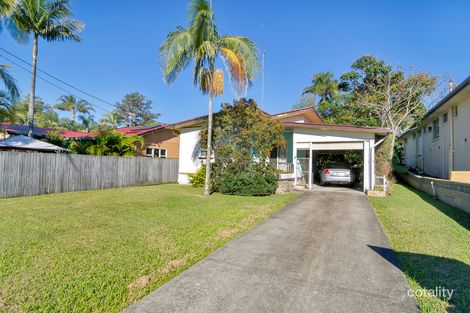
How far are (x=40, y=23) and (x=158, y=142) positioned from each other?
31.3ft

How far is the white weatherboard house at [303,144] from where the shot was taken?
1159 cm

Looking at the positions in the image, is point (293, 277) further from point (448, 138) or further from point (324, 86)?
point (324, 86)

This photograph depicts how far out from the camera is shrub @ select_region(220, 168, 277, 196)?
10.5 meters

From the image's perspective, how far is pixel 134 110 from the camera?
5303 cm

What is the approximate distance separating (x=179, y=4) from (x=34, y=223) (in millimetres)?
9921

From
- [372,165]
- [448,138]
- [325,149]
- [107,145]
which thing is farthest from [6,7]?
[448,138]

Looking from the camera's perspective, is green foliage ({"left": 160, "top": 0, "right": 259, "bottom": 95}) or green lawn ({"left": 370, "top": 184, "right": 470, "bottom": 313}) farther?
green foliage ({"left": 160, "top": 0, "right": 259, "bottom": 95})

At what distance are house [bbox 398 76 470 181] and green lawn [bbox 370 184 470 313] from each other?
13.8 feet

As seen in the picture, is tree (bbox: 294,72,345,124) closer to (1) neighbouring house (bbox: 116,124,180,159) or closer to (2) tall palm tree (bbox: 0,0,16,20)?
(1) neighbouring house (bbox: 116,124,180,159)

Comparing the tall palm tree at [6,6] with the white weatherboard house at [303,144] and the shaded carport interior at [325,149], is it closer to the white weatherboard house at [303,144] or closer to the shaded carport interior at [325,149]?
the white weatherboard house at [303,144]

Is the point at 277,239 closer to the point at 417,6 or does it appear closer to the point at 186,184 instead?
the point at 186,184

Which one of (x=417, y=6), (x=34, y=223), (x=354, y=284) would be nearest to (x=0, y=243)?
(x=34, y=223)

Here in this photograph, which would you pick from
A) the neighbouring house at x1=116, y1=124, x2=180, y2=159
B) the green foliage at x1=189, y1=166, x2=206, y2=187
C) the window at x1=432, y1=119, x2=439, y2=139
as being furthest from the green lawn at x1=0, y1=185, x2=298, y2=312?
the window at x1=432, y1=119, x2=439, y2=139

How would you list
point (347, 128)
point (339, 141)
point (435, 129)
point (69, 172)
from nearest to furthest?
point (69, 172)
point (347, 128)
point (339, 141)
point (435, 129)
